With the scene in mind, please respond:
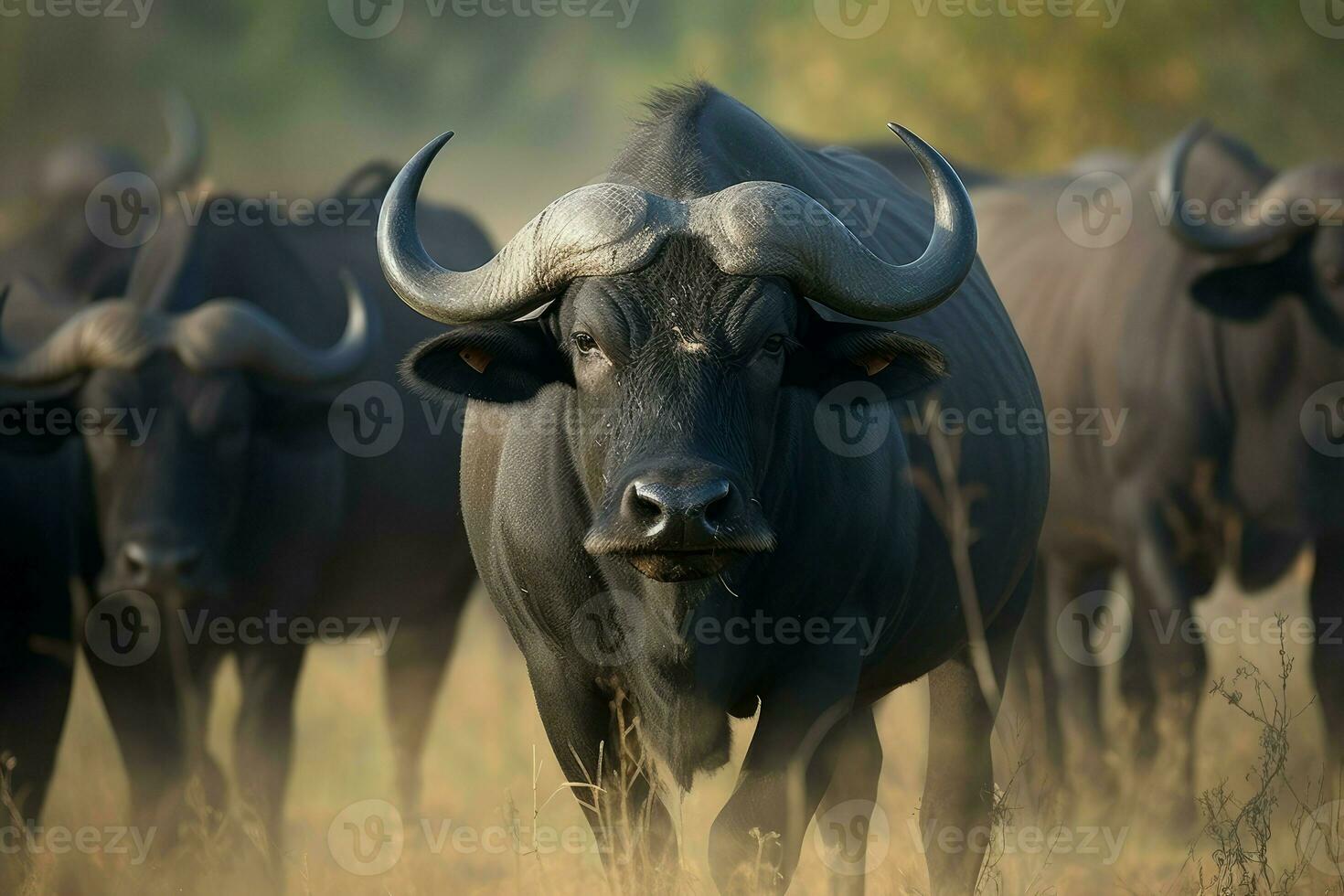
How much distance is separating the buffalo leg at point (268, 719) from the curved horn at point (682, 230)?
11.2ft

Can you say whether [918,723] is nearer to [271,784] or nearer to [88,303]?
[271,784]

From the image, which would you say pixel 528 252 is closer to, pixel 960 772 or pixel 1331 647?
pixel 960 772

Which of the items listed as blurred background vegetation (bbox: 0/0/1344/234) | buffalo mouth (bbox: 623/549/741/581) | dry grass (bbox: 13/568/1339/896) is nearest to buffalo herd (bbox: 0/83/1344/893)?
buffalo mouth (bbox: 623/549/741/581)

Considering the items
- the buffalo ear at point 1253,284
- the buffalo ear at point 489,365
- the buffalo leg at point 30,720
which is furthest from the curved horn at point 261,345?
the buffalo ear at point 1253,284

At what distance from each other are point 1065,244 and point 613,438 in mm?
5931

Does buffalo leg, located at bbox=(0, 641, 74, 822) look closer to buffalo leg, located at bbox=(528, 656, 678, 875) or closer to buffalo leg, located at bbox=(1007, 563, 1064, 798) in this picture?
buffalo leg, located at bbox=(528, 656, 678, 875)

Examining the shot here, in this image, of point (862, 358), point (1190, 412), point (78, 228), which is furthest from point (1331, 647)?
point (78, 228)

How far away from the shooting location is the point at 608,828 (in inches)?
172

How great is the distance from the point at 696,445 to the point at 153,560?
338cm

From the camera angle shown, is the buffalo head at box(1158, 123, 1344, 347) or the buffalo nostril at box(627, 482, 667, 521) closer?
the buffalo nostril at box(627, 482, 667, 521)

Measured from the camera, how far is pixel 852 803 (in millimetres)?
5414

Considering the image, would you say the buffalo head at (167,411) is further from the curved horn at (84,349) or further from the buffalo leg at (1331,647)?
the buffalo leg at (1331,647)

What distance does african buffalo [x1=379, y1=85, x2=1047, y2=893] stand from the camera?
13.2 ft

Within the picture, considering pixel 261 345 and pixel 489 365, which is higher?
pixel 489 365
